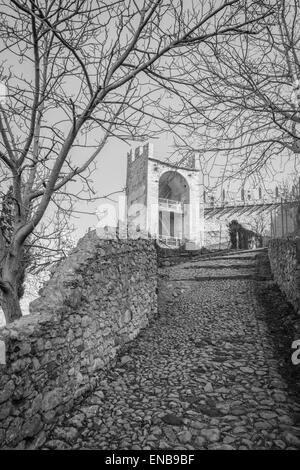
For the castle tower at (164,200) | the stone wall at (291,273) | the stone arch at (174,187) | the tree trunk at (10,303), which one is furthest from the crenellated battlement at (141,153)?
the tree trunk at (10,303)

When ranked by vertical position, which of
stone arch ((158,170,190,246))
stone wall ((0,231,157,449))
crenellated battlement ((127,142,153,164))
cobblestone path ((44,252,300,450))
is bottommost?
cobblestone path ((44,252,300,450))

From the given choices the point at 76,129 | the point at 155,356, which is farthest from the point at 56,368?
the point at 76,129

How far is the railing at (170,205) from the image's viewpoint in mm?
22750

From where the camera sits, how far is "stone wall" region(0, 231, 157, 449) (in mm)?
2705

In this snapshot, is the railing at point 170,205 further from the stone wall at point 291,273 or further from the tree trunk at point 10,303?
the tree trunk at point 10,303

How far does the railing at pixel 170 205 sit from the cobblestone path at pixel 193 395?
16382 mm

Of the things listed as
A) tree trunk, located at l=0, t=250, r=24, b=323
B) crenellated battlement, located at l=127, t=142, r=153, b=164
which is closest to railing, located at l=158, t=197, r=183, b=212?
crenellated battlement, located at l=127, t=142, r=153, b=164

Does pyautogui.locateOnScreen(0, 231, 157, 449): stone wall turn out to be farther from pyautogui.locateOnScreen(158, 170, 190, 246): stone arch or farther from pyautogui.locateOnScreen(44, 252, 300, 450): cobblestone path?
pyautogui.locateOnScreen(158, 170, 190, 246): stone arch

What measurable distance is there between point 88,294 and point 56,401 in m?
1.43

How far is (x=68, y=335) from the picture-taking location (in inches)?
144

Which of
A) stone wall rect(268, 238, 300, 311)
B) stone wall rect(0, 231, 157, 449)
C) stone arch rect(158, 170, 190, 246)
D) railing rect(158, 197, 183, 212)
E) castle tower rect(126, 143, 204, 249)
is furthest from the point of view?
stone arch rect(158, 170, 190, 246)

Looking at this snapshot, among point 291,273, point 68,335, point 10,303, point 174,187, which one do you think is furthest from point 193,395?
point 174,187

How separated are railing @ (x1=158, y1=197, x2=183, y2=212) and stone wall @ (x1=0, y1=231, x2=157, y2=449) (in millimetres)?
16797

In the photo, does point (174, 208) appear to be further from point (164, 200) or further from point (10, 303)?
point (10, 303)
